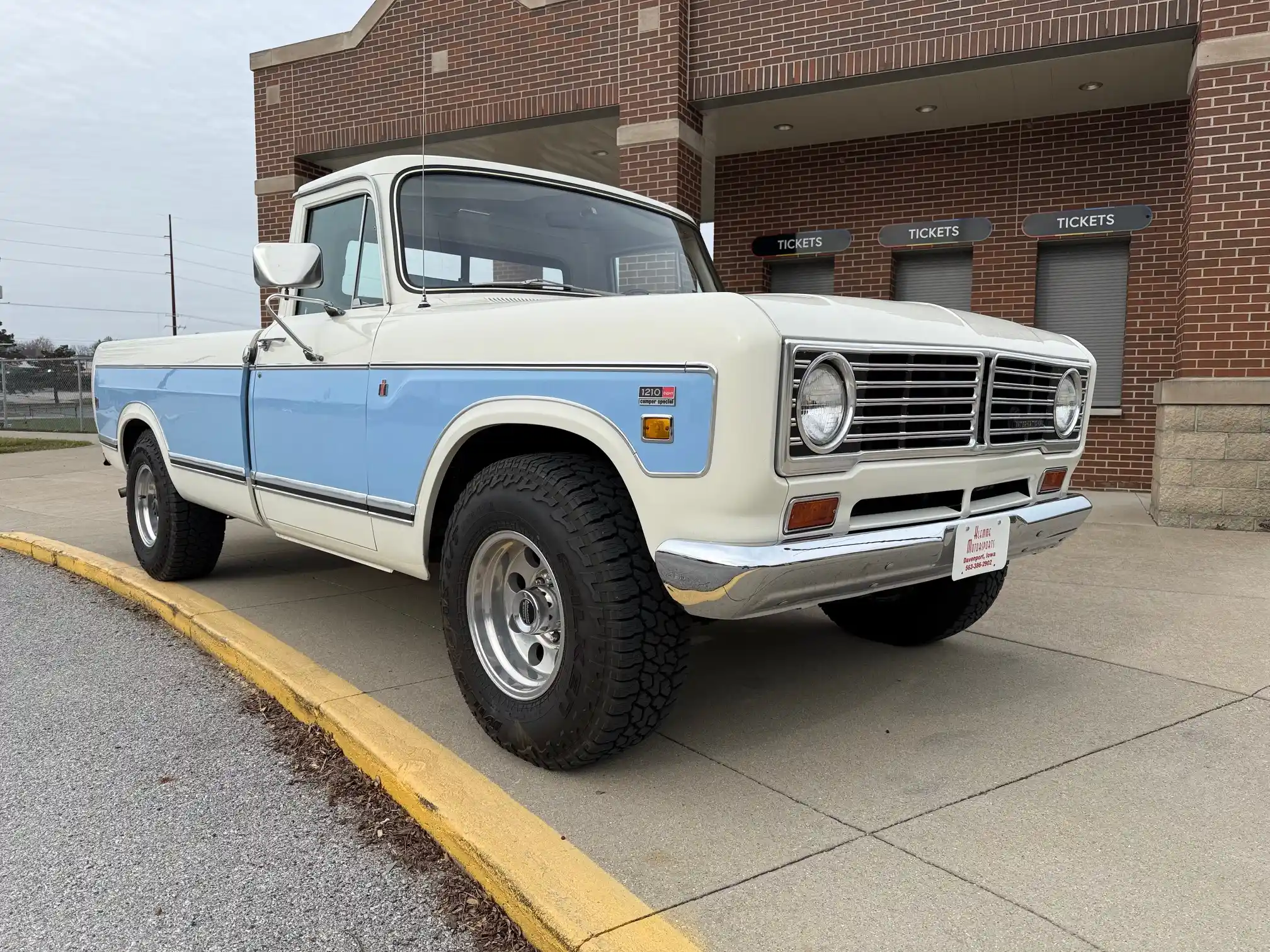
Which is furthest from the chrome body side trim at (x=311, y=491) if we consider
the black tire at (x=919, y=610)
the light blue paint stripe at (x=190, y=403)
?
the black tire at (x=919, y=610)

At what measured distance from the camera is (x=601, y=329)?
2627mm

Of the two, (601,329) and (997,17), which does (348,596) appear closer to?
(601,329)

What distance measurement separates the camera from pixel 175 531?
5.10m

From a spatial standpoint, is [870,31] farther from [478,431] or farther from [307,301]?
[478,431]

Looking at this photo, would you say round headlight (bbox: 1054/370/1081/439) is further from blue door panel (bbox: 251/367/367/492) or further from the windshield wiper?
blue door panel (bbox: 251/367/367/492)

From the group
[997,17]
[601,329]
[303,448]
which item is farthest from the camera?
[997,17]

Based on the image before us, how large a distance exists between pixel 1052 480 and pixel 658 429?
1.79 m

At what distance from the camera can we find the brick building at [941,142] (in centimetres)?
736

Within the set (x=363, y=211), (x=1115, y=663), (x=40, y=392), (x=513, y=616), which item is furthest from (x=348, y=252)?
(x=40, y=392)

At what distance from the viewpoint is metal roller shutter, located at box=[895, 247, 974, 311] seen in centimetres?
1098

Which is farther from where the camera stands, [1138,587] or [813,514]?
[1138,587]

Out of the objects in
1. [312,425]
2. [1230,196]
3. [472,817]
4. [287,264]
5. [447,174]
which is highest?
[1230,196]

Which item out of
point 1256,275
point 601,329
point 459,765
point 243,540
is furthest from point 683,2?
point 459,765

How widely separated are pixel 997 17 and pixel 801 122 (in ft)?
8.89
